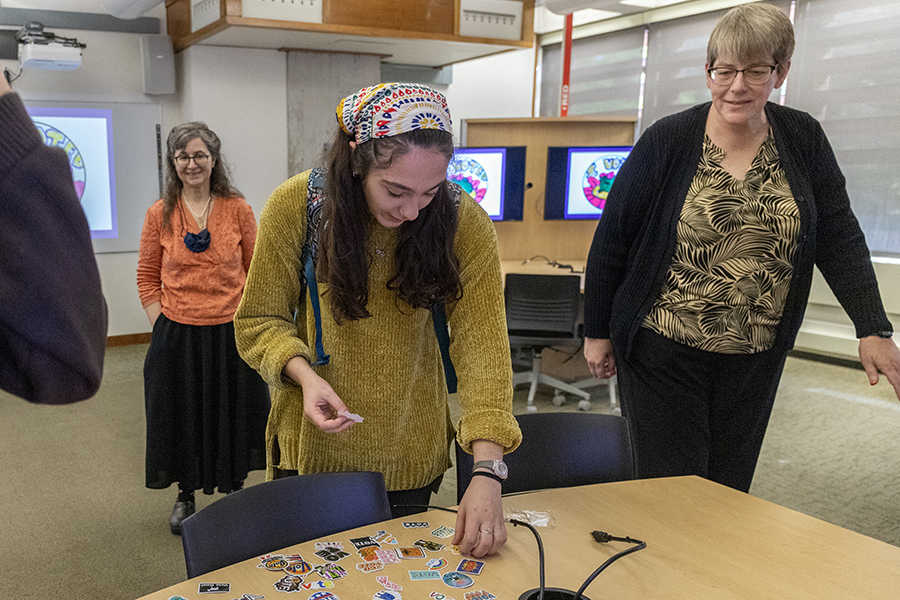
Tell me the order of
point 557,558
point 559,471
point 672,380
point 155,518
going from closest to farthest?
point 557,558 < point 559,471 < point 672,380 < point 155,518

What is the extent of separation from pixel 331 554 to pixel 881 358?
1.37 m

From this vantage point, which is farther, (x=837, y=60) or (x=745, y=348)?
(x=837, y=60)

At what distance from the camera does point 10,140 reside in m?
0.51

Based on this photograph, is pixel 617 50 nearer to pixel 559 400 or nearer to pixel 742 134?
pixel 559 400

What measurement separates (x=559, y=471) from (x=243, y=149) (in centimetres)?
436

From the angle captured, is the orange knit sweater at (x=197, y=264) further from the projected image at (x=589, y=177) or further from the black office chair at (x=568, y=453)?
the projected image at (x=589, y=177)

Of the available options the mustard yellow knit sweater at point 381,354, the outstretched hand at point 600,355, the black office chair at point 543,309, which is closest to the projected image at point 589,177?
the black office chair at point 543,309

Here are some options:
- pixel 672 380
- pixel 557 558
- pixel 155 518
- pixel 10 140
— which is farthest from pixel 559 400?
pixel 10 140

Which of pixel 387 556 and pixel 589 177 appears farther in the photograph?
pixel 589 177

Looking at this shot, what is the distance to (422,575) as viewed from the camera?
1.16 meters

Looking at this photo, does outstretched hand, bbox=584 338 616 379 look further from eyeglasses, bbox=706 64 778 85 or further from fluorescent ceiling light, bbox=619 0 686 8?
fluorescent ceiling light, bbox=619 0 686 8

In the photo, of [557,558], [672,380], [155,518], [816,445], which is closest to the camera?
[557,558]

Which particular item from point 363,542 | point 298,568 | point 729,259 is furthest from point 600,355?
point 298,568

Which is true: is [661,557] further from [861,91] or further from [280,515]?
[861,91]
